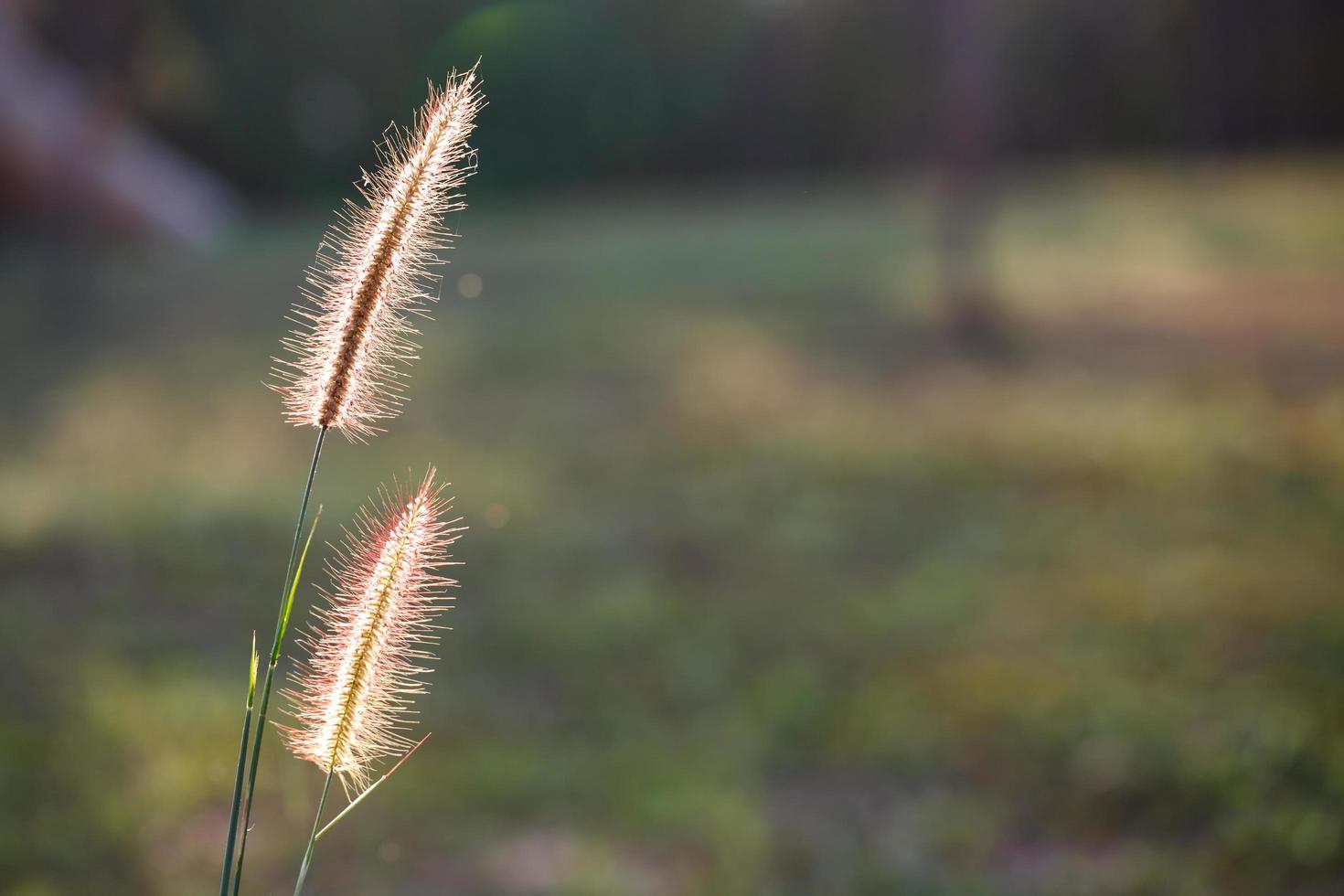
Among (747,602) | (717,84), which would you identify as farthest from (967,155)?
(717,84)

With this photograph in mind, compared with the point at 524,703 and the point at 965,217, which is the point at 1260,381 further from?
the point at 524,703

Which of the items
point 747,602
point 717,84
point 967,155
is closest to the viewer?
point 747,602

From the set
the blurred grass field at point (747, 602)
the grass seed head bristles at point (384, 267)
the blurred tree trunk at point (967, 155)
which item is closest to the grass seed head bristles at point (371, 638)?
the grass seed head bristles at point (384, 267)

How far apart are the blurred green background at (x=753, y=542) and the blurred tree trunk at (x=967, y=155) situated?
0.12 ft

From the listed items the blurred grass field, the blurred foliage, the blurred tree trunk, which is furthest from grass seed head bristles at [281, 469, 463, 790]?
the blurred foliage

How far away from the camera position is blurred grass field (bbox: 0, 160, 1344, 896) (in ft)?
10.4

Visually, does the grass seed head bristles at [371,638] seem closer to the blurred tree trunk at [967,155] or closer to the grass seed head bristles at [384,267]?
the grass seed head bristles at [384,267]

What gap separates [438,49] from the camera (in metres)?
16.8

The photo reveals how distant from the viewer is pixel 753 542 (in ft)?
17.8

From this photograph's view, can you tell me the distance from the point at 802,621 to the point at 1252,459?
2.92 meters

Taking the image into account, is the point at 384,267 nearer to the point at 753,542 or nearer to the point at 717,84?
the point at 753,542

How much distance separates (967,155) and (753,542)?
16.7ft

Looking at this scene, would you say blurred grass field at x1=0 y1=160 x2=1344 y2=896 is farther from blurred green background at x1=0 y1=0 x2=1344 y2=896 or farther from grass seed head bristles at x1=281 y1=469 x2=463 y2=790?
grass seed head bristles at x1=281 y1=469 x2=463 y2=790

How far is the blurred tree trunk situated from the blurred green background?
4cm
